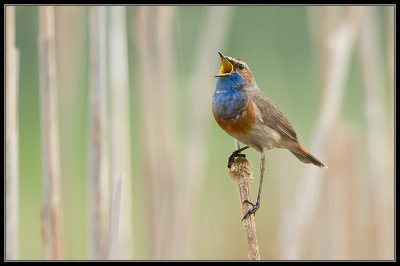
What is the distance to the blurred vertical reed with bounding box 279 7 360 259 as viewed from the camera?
2975 mm

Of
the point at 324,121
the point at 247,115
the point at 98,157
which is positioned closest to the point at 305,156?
the point at 324,121

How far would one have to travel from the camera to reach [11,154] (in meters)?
2.64

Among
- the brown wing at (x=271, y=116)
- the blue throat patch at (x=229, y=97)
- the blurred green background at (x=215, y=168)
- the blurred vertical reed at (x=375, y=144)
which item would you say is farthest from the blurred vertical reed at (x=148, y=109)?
the blurred vertical reed at (x=375, y=144)

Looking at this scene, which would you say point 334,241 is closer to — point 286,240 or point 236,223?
point 286,240

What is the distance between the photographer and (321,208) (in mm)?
3162

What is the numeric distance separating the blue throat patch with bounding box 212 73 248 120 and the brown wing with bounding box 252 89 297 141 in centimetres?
7

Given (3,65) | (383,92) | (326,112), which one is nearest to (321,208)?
(326,112)

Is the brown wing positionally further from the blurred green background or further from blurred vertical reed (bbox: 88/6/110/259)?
blurred vertical reed (bbox: 88/6/110/259)

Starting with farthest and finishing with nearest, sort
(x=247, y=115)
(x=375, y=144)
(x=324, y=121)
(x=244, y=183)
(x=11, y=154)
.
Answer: (x=375, y=144)
(x=324, y=121)
(x=247, y=115)
(x=11, y=154)
(x=244, y=183)

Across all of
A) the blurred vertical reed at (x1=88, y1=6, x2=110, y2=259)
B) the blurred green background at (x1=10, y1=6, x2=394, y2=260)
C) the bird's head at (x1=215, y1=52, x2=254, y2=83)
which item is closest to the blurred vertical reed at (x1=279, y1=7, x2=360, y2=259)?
the blurred green background at (x1=10, y1=6, x2=394, y2=260)

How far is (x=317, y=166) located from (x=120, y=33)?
3.31 ft

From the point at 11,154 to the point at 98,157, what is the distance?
0.32m

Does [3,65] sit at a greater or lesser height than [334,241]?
greater

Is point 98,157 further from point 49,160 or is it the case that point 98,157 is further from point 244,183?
point 244,183
